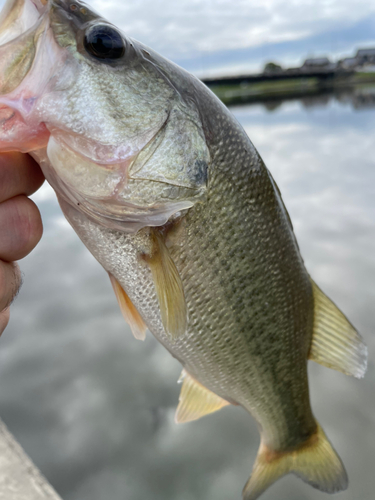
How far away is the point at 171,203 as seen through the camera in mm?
1126

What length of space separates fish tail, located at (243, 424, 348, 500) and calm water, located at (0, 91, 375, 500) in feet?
4.60

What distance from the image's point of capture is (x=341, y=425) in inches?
138

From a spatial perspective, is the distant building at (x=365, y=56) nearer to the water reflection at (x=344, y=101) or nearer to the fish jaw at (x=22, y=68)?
the water reflection at (x=344, y=101)

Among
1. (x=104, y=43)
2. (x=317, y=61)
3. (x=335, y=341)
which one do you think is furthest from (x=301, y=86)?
(x=104, y=43)

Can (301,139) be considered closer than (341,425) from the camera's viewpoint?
No

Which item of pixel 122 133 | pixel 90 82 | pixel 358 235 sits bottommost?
pixel 358 235

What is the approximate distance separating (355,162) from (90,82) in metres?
12.8

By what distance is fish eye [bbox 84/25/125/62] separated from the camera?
0.98 meters

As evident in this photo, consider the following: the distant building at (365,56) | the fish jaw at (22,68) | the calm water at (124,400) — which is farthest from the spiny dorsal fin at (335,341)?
the distant building at (365,56)

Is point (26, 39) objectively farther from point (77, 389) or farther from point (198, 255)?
point (77, 389)

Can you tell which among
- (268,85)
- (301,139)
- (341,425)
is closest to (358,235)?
(341,425)

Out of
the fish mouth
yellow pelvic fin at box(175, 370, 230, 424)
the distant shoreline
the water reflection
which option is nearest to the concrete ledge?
yellow pelvic fin at box(175, 370, 230, 424)

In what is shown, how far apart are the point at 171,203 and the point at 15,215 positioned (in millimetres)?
441

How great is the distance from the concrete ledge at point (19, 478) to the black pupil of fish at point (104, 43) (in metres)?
2.22
